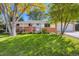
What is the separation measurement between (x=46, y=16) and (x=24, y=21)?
428 millimetres

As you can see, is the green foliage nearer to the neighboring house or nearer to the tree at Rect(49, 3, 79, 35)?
the tree at Rect(49, 3, 79, 35)

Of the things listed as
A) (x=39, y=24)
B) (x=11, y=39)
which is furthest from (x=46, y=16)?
(x=11, y=39)

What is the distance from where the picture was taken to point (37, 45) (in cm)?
969

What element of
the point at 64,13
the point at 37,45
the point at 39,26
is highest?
the point at 64,13

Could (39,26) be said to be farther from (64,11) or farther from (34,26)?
(64,11)

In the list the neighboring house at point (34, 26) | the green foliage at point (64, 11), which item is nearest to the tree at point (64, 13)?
the green foliage at point (64, 11)

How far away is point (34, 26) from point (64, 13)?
621 mm

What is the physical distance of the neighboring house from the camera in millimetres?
9688

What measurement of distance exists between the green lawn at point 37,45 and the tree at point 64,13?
248 millimetres

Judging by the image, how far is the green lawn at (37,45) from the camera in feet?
31.6

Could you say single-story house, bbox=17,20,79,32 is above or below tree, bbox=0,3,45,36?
below

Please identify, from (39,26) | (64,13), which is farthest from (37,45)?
(64,13)

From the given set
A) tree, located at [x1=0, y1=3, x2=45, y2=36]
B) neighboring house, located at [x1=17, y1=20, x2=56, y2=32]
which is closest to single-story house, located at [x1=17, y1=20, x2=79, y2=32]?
neighboring house, located at [x1=17, y1=20, x2=56, y2=32]

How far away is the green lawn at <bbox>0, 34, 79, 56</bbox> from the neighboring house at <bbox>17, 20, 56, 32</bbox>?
0.11m
